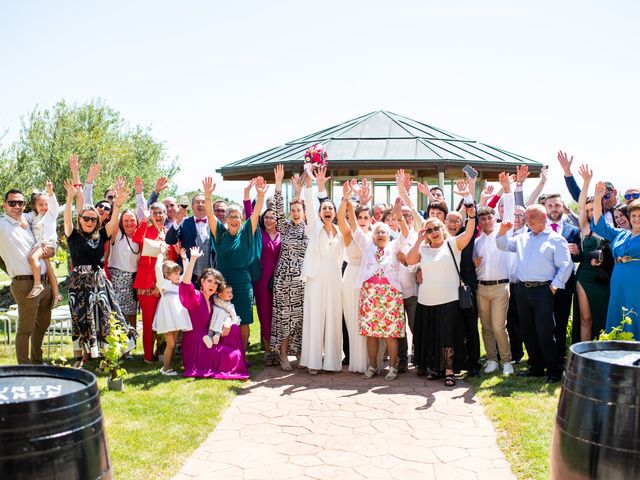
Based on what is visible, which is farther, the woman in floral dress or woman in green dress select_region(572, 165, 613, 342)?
the woman in floral dress

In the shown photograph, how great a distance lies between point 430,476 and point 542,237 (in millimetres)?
3460

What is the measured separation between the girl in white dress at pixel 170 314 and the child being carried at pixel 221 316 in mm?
310

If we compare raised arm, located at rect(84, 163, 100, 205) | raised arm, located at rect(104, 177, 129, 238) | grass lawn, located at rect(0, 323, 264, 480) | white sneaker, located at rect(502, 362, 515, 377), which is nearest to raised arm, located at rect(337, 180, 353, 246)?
grass lawn, located at rect(0, 323, 264, 480)

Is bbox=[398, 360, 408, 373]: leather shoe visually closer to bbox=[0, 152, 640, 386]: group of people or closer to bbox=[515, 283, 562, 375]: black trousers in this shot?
bbox=[0, 152, 640, 386]: group of people

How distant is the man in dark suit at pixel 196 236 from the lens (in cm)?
822

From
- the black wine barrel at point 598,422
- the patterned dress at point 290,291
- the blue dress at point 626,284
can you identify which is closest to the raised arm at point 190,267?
the patterned dress at point 290,291

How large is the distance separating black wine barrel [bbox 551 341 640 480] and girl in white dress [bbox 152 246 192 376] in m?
5.25

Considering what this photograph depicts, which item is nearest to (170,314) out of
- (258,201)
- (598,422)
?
(258,201)

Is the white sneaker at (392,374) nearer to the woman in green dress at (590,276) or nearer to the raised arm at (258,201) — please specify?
the woman in green dress at (590,276)

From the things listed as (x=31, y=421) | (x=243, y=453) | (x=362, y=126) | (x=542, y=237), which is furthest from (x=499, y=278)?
(x=362, y=126)

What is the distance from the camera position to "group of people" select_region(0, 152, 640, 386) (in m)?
7.07

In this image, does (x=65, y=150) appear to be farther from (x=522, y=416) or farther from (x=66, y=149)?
(x=522, y=416)

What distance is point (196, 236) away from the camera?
27.0 feet

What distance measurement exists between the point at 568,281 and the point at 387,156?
9.89 m
